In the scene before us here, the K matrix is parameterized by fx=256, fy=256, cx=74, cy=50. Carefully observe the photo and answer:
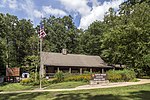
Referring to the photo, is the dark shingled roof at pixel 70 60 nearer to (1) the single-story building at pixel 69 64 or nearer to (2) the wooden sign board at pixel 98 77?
(1) the single-story building at pixel 69 64

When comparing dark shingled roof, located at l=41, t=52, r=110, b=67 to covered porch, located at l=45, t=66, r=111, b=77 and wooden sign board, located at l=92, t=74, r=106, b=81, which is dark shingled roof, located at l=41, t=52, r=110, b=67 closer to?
covered porch, located at l=45, t=66, r=111, b=77

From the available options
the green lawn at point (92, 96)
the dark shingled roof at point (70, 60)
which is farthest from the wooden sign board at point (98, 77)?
the dark shingled roof at point (70, 60)

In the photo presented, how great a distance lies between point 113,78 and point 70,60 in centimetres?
1994

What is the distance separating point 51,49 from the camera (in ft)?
245

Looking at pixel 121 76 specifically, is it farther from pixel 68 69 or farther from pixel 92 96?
pixel 68 69

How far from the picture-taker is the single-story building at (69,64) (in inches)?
1826

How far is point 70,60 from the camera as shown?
1943 inches

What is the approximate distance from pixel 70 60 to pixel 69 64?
5.80ft

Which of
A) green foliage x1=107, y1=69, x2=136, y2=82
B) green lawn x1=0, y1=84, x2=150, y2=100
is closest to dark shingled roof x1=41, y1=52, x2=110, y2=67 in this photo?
green foliage x1=107, y1=69, x2=136, y2=82

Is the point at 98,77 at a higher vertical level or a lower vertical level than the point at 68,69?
lower

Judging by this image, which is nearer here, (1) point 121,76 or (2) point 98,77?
(2) point 98,77

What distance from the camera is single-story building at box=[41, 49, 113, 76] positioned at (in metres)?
46.4

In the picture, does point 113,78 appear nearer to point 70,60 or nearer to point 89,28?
point 70,60

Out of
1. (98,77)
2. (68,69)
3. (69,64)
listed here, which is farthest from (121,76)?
(68,69)
